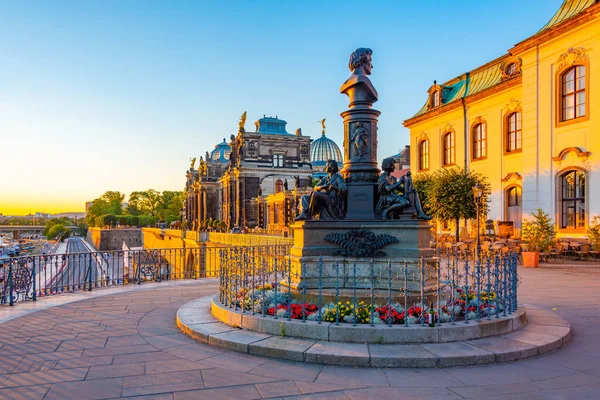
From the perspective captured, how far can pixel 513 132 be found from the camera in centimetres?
2655

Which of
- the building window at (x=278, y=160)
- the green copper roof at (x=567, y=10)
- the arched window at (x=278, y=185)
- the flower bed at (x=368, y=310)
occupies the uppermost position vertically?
the green copper roof at (x=567, y=10)

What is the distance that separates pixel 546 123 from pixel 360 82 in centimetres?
1657

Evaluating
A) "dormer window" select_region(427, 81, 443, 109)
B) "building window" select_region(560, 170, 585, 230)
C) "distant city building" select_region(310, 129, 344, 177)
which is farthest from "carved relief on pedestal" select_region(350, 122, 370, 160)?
"distant city building" select_region(310, 129, 344, 177)

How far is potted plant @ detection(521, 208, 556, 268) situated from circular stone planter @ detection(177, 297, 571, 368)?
11.6 meters

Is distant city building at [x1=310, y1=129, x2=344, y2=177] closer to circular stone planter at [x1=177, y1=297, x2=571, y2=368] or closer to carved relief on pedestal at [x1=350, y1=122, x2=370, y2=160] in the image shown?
carved relief on pedestal at [x1=350, y1=122, x2=370, y2=160]

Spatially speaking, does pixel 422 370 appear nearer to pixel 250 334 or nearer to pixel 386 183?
pixel 250 334

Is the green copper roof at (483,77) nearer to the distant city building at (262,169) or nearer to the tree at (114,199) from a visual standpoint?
the distant city building at (262,169)

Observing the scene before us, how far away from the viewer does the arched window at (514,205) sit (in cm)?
2597

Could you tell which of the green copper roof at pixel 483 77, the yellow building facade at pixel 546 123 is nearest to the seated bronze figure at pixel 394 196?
the yellow building facade at pixel 546 123

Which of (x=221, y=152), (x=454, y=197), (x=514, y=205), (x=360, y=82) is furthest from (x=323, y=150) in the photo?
(x=360, y=82)

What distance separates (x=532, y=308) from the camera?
8.74 m

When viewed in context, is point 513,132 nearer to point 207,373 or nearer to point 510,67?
point 510,67

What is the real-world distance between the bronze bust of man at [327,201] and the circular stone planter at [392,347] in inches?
99.7

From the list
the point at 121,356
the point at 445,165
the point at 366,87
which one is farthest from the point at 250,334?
the point at 445,165
